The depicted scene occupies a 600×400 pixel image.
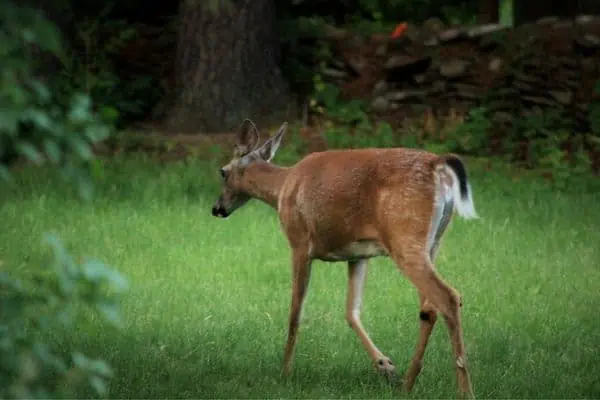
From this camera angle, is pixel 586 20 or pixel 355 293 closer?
pixel 355 293

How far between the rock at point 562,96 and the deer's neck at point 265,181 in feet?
26.6

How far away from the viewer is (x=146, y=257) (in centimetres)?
1053

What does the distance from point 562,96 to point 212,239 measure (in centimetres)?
605

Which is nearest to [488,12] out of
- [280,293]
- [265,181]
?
[280,293]

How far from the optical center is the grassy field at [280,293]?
24.2 feet

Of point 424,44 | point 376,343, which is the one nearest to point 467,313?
point 376,343

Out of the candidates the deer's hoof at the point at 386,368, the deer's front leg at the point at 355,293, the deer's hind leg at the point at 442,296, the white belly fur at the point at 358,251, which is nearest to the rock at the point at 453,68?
the deer's front leg at the point at 355,293

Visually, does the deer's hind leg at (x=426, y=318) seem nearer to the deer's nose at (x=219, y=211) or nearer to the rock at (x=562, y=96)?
the deer's nose at (x=219, y=211)

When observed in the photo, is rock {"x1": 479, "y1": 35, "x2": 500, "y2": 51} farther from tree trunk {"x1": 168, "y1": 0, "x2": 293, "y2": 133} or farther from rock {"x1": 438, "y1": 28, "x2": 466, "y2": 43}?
tree trunk {"x1": 168, "y1": 0, "x2": 293, "y2": 133}

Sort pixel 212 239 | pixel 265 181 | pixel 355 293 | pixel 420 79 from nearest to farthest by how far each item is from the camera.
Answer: pixel 355 293 < pixel 265 181 < pixel 212 239 < pixel 420 79

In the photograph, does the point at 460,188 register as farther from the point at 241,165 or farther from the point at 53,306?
the point at 53,306

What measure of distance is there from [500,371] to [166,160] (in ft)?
25.2

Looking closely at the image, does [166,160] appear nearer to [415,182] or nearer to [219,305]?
[219,305]

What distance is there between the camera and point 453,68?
16.7 m
